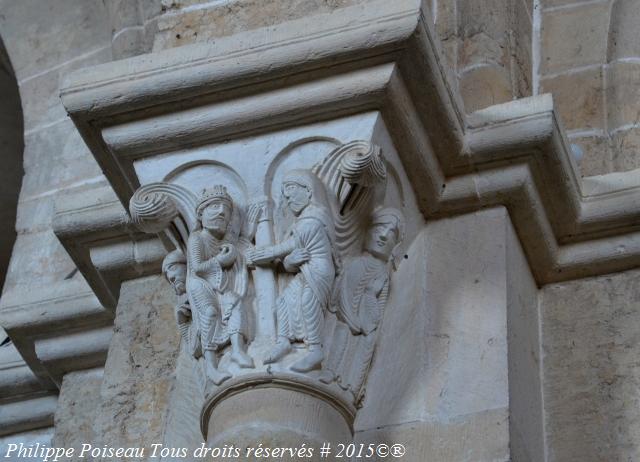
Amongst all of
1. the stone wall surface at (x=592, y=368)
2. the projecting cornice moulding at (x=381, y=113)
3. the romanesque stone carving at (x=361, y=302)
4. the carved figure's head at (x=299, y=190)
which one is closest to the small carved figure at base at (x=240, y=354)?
the romanesque stone carving at (x=361, y=302)

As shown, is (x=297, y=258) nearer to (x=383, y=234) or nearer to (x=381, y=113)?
(x=383, y=234)

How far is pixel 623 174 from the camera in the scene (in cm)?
293

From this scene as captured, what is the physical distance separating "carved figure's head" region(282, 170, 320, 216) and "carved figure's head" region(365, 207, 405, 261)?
0.48ft

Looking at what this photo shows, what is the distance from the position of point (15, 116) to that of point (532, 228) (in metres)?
2.28

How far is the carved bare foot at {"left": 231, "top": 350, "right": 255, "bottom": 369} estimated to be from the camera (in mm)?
2379

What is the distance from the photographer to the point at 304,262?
2.47 meters

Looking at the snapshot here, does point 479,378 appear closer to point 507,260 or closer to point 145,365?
point 507,260

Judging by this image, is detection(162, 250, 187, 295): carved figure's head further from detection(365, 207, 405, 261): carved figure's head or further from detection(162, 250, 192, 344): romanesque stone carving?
detection(365, 207, 405, 261): carved figure's head

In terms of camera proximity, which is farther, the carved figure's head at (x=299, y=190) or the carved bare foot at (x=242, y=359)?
Result: the carved figure's head at (x=299, y=190)

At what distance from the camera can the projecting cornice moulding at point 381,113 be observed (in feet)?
8.52

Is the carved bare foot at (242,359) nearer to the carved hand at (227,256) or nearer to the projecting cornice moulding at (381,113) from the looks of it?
the carved hand at (227,256)

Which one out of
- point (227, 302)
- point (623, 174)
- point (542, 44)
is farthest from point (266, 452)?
point (542, 44)

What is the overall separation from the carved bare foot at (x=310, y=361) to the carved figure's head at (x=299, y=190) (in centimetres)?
25

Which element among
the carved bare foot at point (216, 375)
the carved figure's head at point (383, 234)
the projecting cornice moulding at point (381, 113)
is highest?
the projecting cornice moulding at point (381, 113)
